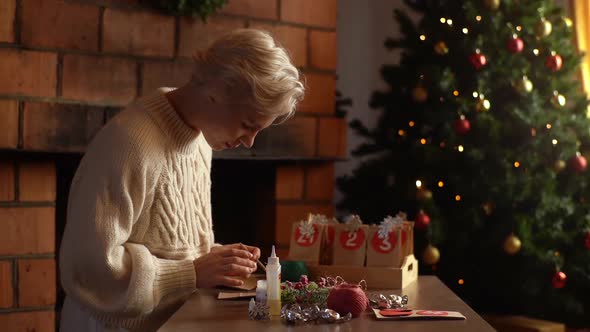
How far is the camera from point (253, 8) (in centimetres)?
303

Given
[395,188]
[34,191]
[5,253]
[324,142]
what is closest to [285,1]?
[324,142]

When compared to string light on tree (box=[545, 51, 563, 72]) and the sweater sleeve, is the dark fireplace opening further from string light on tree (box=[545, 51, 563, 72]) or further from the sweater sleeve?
the sweater sleeve

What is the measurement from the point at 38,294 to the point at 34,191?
1.10ft

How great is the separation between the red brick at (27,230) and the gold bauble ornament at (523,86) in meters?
1.84

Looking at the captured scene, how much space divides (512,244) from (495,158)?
1.13 ft

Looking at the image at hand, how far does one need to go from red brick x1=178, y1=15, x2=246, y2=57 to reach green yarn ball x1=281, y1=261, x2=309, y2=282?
1216 millimetres

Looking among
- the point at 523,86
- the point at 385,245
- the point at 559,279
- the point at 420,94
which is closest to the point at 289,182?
the point at 420,94

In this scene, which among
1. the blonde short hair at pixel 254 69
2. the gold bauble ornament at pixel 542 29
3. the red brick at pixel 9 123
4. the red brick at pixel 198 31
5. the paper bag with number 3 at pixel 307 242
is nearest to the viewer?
the blonde short hair at pixel 254 69

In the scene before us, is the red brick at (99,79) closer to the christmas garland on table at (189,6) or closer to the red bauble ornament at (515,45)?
the christmas garland on table at (189,6)

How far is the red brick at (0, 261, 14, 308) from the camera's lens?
2580mm

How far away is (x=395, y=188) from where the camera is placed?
338 centimetres

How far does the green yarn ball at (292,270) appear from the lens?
1864 mm

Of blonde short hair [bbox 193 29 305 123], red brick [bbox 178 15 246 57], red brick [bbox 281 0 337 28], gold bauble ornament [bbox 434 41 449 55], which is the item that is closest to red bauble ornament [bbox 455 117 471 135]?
gold bauble ornament [bbox 434 41 449 55]

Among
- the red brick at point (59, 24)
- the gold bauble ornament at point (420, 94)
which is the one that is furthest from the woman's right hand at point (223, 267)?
the gold bauble ornament at point (420, 94)
